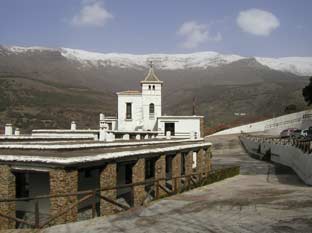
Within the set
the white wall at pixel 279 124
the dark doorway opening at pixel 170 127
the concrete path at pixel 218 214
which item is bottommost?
the concrete path at pixel 218 214

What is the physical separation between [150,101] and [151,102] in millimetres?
161

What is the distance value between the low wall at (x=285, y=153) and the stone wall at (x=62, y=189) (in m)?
15.7

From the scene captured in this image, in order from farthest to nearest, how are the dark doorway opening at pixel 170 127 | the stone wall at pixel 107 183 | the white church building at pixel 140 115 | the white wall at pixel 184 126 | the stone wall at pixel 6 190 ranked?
the white church building at pixel 140 115, the dark doorway opening at pixel 170 127, the white wall at pixel 184 126, the stone wall at pixel 107 183, the stone wall at pixel 6 190

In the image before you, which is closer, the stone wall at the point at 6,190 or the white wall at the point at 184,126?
the stone wall at the point at 6,190

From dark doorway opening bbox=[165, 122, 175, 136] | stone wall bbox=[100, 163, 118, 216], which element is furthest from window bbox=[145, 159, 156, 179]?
dark doorway opening bbox=[165, 122, 175, 136]

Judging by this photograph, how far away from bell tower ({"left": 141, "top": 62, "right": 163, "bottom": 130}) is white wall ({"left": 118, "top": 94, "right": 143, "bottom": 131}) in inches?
29.9

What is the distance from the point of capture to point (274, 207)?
16.0 meters

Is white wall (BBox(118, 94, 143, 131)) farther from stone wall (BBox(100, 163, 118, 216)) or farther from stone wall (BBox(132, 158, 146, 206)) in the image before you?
stone wall (BBox(100, 163, 118, 216))

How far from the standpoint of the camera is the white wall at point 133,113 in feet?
138

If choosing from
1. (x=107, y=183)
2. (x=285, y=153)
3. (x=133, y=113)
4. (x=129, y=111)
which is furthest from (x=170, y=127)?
(x=107, y=183)

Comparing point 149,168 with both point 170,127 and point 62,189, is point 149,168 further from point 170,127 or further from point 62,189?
point 170,127

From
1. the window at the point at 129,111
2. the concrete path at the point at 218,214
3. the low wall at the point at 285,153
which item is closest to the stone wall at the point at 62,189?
the concrete path at the point at 218,214

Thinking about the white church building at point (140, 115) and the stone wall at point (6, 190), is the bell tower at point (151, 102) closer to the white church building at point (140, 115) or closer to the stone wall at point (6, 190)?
the white church building at point (140, 115)

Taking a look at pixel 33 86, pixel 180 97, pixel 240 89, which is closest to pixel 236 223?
pixel 33 86
